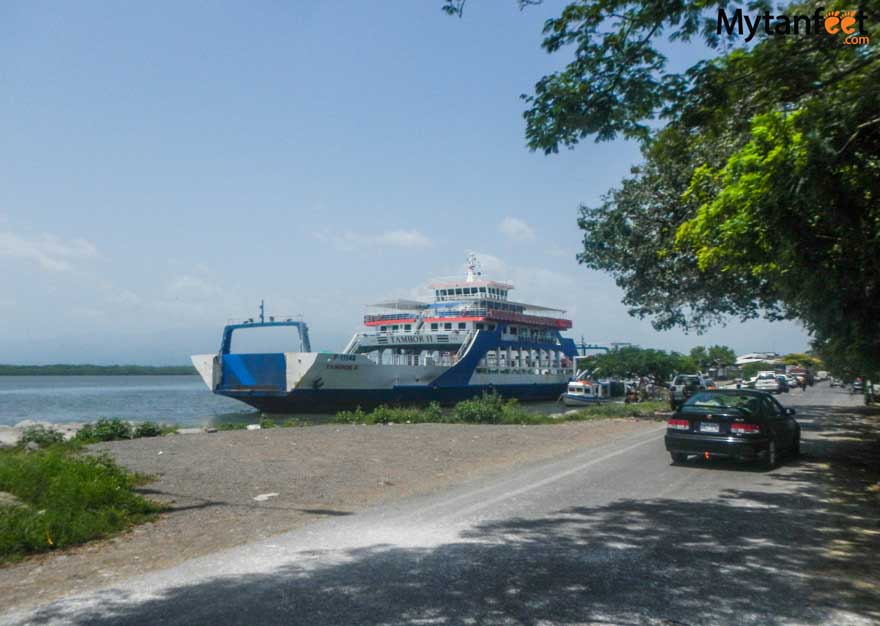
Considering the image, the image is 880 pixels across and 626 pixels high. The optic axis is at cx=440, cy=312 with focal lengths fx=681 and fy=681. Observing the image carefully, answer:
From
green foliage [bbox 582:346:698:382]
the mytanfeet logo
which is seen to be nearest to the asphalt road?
the mytanfeet logo

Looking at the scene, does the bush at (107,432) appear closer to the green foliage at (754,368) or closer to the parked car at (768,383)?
the parked car at (768,383)

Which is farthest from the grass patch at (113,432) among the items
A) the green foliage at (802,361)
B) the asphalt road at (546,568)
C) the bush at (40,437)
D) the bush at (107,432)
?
the green foliage at (802,361)

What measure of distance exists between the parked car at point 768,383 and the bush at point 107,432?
3956 cm

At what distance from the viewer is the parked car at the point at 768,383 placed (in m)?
45.0

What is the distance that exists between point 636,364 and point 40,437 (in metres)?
41.7

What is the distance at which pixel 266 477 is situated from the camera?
1019 centimetres

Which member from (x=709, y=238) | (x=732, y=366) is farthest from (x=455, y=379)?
(x=732, y=366)

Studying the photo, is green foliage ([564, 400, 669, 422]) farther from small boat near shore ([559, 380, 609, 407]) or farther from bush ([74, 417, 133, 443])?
small boat near shore ([559, 380, 609, 407])

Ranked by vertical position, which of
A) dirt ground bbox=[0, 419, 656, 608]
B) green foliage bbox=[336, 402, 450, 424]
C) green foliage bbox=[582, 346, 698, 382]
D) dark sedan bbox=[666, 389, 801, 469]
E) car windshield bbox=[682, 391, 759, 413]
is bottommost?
dirt ground bbox=[0, 419, 656, 608]

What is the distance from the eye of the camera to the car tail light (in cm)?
1036

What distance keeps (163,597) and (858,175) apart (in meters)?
7.56

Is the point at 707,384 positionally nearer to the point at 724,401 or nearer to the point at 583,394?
the point at 583,394

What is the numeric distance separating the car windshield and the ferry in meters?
28.5

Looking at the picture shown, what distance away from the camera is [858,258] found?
26.6ft
